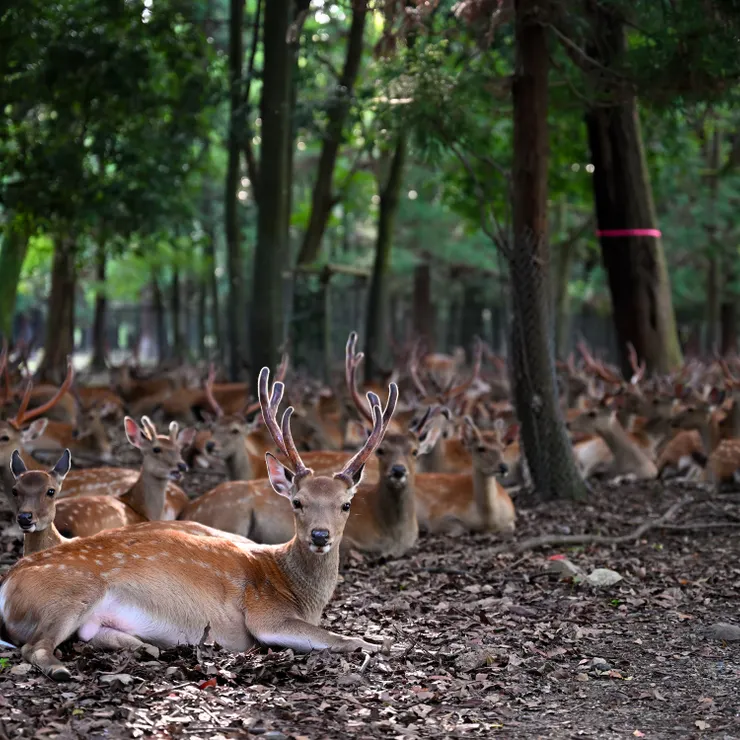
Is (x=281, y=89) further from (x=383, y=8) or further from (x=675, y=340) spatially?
(x=675, y=340)

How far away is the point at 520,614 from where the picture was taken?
17.6ft

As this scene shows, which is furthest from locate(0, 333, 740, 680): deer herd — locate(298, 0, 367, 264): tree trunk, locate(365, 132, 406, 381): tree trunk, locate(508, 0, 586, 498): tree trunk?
locate(298, 0, 367, 264): tree trunk

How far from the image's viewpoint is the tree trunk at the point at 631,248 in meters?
12.3

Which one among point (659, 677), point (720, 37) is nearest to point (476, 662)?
point (659, 677)

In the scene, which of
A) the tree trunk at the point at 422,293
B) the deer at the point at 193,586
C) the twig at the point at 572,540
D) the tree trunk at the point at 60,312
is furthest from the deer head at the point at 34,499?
the tree trunk at the point at 422,293

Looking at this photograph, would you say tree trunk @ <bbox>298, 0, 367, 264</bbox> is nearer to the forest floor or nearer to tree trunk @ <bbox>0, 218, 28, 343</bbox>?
tree trunk @ <bbox>0, 218, 28, 343</bbox>

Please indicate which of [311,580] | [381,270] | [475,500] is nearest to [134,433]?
[475,500]

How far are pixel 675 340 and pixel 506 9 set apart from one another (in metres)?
6.27

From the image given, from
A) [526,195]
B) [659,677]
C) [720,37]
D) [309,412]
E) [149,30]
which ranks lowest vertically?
[659,677]

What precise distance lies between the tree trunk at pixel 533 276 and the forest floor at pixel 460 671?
1850 mm

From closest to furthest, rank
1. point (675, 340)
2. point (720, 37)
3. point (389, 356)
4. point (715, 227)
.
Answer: point (720, 37)
point (675, 340)
point (389, 356)
point (715, 227)

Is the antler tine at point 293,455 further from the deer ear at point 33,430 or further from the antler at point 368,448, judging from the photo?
the deer ear at point 33,430

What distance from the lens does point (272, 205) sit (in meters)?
10.0

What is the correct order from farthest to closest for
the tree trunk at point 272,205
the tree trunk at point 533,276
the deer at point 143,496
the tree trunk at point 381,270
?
the tree trunk at point 381,270
the tree trunk at point 272,205
the tree trunk at point 533,276
the deer at point 143,496
